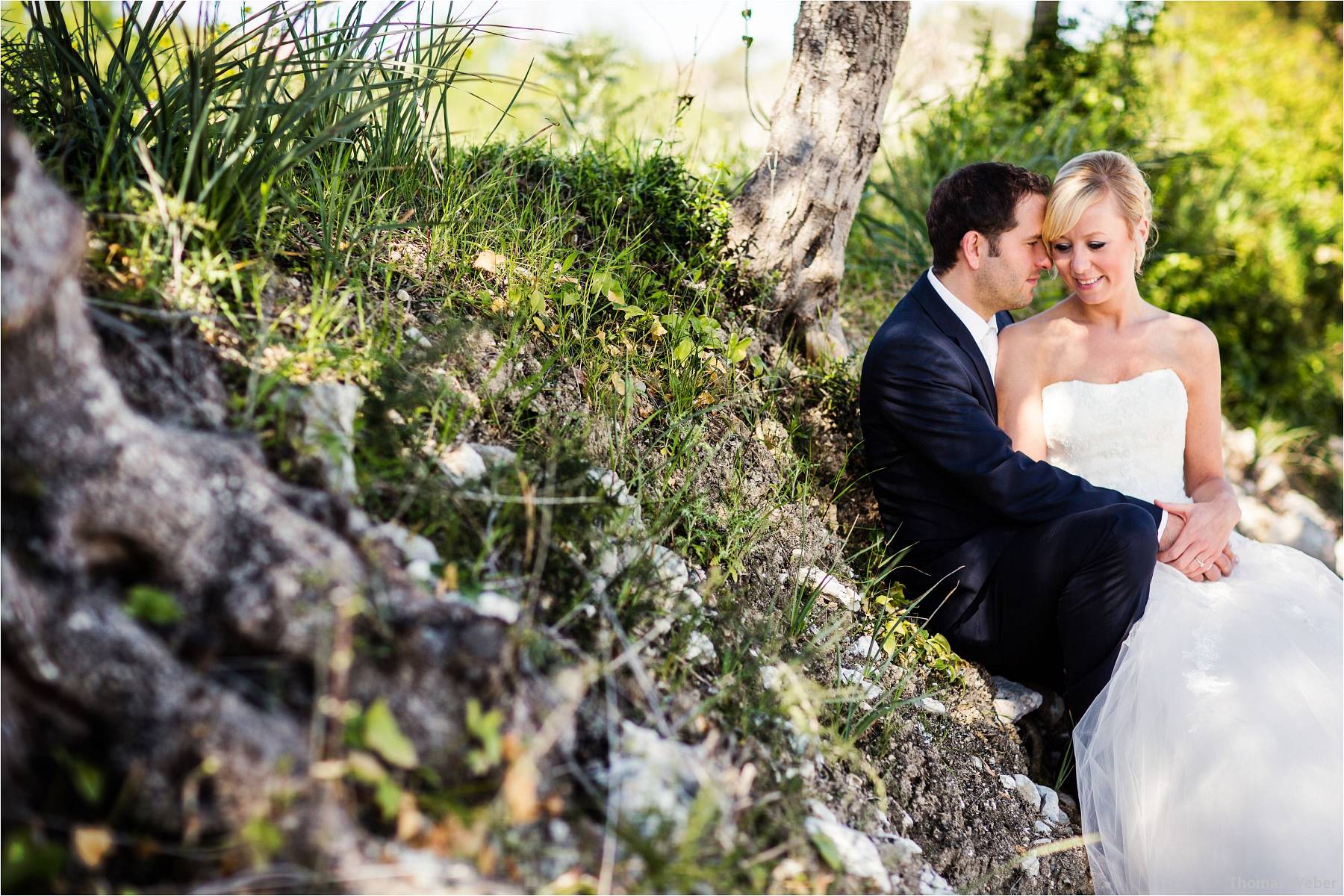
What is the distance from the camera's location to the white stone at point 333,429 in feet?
6.61

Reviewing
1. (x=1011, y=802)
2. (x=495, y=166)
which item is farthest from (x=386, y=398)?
(x=1011, y=802)

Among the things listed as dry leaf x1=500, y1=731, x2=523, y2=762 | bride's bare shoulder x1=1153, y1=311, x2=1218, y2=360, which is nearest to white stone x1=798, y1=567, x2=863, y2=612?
dry leaf x1=500, y1=731, x2=523, y2=762

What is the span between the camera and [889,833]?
2367 mm

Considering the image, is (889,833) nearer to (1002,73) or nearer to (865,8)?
(865,8)

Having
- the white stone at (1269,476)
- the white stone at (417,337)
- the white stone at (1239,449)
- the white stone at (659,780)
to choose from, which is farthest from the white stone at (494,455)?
the white stone at (1269,476)

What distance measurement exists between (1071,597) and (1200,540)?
54cm

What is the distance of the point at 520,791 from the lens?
1.64 m

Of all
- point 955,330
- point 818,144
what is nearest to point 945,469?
point 955,330

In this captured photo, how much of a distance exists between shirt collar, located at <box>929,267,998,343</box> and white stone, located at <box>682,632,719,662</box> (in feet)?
5.60

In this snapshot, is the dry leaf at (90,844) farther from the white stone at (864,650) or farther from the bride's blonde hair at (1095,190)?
the bride's blonde hair at (1095,190)

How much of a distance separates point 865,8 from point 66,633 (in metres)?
3.50

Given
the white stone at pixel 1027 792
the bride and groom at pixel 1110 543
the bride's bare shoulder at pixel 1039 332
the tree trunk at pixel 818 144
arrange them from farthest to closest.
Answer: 1. the tree trunk at pixel 818 144
2. the bride's bare shoulder at pixel 1039 332
3. the white stone at pixel 1027 792
4. the bride and groom at pixel 1110 543

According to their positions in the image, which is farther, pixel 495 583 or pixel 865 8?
pixel 865 8

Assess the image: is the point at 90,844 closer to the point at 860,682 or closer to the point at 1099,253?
the point at 860,682
